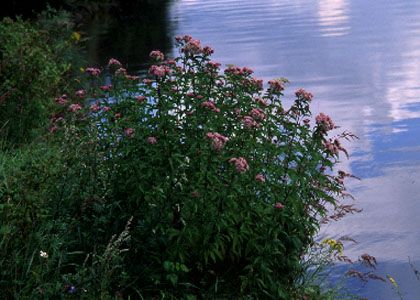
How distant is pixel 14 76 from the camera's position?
10680 millimetres

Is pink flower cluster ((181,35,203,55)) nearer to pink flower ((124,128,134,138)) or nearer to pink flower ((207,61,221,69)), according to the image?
pink flower ((207,61,221,69))

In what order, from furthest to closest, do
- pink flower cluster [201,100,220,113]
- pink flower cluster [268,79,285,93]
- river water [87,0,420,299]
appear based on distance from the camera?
1. river water [87,0,420,299]
2. pink flower cluster [268,79,285,93]
3. pink flower cluster [201,100,220,113]

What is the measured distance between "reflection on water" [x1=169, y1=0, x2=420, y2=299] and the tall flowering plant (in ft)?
4.39

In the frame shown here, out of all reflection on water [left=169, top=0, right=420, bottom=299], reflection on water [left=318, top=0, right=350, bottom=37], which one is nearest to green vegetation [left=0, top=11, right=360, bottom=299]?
reflection on water [left=169, top=0, right=420, bottom=299]

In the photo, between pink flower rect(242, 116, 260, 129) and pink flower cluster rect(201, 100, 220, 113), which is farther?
pink flower cluster rect(201, 100, 220, 113)

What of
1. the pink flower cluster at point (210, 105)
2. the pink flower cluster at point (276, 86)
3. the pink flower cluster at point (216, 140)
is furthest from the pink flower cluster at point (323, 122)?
the pink flower cluster at point (216, 140)

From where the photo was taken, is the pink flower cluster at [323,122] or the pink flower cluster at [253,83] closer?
the pink flower cluster at [323,122]

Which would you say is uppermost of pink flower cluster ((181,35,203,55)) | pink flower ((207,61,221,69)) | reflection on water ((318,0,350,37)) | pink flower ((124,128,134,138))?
pink flower cluster ((181,35,203,55))

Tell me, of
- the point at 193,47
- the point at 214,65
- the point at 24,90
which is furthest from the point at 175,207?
the point at 24,90

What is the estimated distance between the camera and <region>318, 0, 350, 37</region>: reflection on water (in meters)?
27.7

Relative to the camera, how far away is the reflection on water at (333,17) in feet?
91.0

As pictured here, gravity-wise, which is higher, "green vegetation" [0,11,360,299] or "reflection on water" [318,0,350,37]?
"green vegetation" [0,11,360,299]

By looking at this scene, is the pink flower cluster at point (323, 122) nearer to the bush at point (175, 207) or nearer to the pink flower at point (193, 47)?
the bush at point (175, 207)

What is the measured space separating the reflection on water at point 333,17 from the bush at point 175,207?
20.5m
